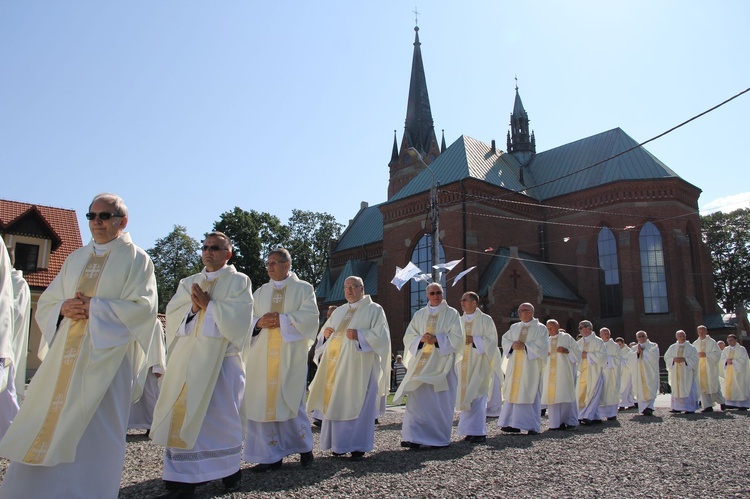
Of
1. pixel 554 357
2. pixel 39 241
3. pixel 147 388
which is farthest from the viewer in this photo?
pixel 39 241

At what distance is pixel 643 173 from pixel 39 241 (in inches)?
1240

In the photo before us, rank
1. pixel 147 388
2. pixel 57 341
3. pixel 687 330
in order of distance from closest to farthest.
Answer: pixel 57 341 → pixel 147 388 → pixel 687 330

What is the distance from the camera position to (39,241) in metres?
28.1

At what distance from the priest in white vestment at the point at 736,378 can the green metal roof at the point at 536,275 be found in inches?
520

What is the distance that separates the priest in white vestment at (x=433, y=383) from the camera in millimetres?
8555

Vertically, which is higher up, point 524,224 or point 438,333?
point 524,224

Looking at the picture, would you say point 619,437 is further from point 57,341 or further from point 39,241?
point 39,241

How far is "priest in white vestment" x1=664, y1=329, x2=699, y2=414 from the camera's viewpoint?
1698 centimetres

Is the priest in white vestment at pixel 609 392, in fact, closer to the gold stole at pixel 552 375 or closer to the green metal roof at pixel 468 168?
the gold stole at pixel 552 375

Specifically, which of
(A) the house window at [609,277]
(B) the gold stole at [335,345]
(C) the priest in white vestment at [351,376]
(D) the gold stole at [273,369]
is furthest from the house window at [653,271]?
(D) the gold stole at [273,369]

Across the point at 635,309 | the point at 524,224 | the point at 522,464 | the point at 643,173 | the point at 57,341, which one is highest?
the point at 643,173

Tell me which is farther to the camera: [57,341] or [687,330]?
[687,330]

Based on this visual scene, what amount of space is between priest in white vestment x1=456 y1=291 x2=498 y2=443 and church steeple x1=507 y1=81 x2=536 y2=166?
1361 inches

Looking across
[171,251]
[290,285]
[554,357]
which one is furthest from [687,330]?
[171,251]
